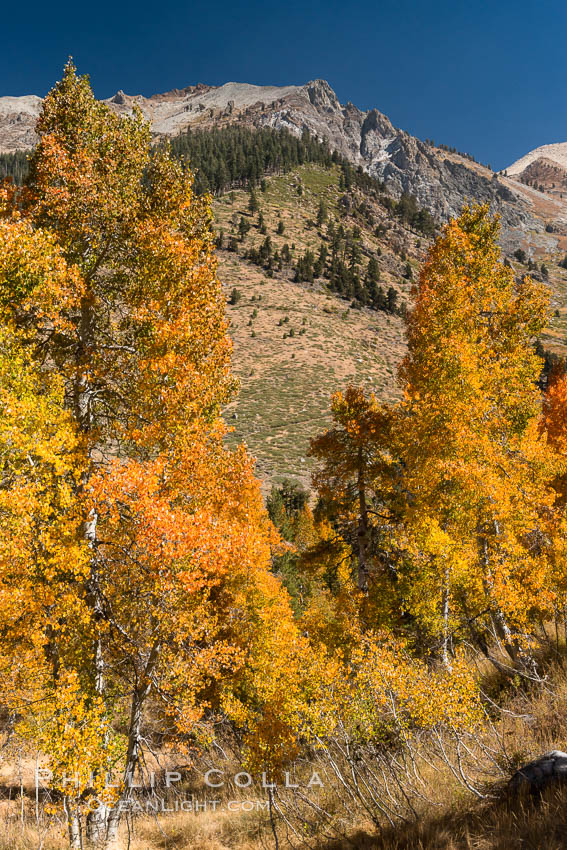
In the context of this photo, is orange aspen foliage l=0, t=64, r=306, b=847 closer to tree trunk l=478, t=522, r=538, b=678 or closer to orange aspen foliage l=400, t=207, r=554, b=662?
tree trunk l=478, t=522, r=538, b=678

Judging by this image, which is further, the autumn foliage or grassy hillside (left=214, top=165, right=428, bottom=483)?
grassy hillside (left=214, top=165, right=428, bottom=483)

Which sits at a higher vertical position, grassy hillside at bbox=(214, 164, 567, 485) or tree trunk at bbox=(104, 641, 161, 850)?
grassy hillside at bbox=(214, 164, 567, 485)

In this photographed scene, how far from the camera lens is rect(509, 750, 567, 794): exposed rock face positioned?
4.48m

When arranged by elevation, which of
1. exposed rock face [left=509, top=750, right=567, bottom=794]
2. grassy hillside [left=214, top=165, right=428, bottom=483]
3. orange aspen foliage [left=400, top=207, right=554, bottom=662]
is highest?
grassy hillside [left=214, top=165, right=428, bottom=483]

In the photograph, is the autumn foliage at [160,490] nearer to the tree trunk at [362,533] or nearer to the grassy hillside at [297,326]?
the tree trunk at [362,533]

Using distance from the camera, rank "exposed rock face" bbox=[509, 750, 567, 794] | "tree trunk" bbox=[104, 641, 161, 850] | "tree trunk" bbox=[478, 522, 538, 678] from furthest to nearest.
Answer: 1. "tree trunk" bbox=[478, 522, 538, 678]
2. "tree trunk" bbox=[104, 641, 161, 850]
3. "exposed rock face" bbox=[509, 750, 567, 794]

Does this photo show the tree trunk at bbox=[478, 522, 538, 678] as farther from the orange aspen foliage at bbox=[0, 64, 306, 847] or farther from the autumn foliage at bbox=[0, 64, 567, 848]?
the orange aspen foliage at bbox=[0, 64, 306, 847]

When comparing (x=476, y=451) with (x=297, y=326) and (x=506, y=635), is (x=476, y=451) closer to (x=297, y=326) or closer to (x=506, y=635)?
(x=506, y=635)

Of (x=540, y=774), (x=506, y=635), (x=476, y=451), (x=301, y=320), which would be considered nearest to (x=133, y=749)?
(x=540, y=774)

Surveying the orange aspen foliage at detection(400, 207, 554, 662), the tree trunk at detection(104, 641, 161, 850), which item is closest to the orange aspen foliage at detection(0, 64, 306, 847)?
the tree trunk at detection(104, 641, 161, 850)

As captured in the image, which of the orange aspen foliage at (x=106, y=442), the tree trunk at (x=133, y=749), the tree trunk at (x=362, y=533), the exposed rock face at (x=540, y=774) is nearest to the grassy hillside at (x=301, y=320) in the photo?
the tree trunk at (x=362, y=533)

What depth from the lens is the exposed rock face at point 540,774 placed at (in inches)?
176

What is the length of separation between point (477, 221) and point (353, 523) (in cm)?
1182

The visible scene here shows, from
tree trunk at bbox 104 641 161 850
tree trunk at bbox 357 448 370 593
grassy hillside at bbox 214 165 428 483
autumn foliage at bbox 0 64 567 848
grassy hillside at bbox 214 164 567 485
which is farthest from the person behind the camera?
grassy hillside at bbox 214 164 567 485
